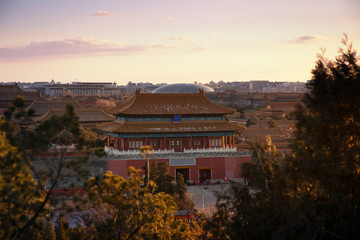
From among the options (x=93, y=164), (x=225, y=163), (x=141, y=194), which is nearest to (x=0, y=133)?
(x=141, y=194)

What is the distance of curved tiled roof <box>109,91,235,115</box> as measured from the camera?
3925 cm

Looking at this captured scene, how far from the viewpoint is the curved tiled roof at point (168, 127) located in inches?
1500

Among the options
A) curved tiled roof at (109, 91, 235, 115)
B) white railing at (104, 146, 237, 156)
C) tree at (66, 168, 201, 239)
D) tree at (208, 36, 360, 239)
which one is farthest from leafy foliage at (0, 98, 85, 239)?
curved tiled roof at (109, 91, 235, 115)

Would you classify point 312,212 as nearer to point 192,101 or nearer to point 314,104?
point 314,104

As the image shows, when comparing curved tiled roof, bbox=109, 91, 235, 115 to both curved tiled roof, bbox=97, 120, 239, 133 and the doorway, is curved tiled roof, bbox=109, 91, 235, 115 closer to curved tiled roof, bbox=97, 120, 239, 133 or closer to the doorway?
curved tiled roof, bbox=97, 120, 239, 133

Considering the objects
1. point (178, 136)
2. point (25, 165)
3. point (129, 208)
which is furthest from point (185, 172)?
point (25, 165)

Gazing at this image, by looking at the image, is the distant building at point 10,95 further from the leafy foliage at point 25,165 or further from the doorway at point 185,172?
the leafy foliage at point 25,165

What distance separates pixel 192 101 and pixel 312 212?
27.7 meters

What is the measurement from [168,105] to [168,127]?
2.22m

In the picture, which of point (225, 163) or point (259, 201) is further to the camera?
point (225, 163)

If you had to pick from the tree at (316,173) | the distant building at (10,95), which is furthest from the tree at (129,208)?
the distant building at (10,95)

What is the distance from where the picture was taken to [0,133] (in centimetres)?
1398

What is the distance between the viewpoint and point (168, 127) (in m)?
A: 39.1

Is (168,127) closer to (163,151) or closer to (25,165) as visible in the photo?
(163,151)
